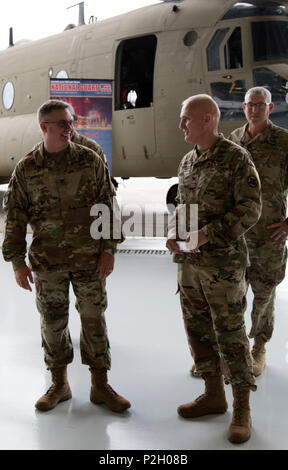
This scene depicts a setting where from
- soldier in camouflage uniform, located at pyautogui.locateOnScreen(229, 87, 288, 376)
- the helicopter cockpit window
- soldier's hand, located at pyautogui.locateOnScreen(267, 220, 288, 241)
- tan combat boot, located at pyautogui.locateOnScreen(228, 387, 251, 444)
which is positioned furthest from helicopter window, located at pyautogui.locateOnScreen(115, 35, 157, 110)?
tan combat boot, located at pyautogui.locateOnScreen(228, 387, 251, 444)

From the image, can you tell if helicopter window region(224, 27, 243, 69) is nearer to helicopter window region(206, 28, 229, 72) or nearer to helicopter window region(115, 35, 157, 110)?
helicopter window region(206, 28, 229, 72)

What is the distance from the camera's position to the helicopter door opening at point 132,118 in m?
8.06

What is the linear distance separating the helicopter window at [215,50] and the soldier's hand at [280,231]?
4582mm

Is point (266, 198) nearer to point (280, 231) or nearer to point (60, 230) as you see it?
point (280, 231)

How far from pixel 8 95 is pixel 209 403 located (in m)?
8.80

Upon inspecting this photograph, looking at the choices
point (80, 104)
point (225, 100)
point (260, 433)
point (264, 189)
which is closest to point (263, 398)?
point (260, 433)

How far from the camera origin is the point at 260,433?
2.74 meters

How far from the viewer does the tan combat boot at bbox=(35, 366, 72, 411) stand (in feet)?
9.95

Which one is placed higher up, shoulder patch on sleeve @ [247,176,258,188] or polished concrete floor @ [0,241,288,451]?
shoulder patch on sleeve @ [247,176,258,188]

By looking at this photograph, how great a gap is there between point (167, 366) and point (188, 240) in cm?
134

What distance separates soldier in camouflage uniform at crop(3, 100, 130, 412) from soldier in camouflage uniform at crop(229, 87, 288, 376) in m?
1.02

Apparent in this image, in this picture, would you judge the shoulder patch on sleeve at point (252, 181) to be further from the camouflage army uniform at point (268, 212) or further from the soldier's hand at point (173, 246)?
the camouflage army uniform at point (268, 212)

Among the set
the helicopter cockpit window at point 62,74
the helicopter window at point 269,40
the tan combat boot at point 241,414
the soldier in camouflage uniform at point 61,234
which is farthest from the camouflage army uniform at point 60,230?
the helicopter cockpit window at point 62,74
